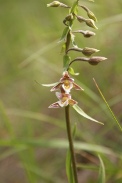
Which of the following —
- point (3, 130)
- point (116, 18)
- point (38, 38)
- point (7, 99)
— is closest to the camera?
point (116, 18)

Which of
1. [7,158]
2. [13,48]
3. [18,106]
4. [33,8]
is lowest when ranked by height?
[7,158]

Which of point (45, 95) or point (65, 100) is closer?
point (65, 100)

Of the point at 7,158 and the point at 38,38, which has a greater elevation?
the point at 38,38

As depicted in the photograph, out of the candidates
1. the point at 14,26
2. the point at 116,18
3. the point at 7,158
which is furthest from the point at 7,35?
the point at 116,18

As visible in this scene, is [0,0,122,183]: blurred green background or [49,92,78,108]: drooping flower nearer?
[49,92,78,108]: drooping flower

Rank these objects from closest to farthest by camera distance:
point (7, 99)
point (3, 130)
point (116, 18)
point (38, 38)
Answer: point (116, 18) < point (3, 130) < point (7, 99) < point (38, 38)

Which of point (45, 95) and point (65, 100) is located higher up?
point (45, 95)

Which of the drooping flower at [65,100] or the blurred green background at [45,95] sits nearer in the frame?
the drooping flower at [65,100]

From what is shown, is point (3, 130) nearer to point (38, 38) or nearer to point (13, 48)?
point (13, 48)
